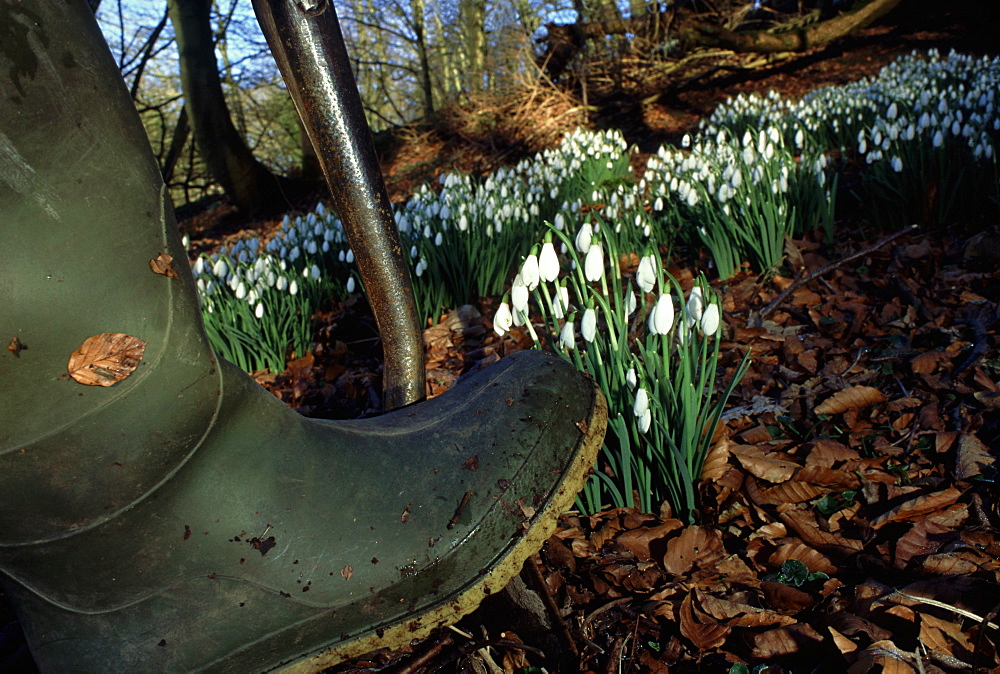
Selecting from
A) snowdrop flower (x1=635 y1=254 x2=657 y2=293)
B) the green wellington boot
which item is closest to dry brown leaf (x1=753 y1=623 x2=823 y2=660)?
the green wellington boot

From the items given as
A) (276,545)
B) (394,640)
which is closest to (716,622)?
(394,640)

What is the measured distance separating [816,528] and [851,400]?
550mm

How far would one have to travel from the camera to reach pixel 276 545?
93 cm

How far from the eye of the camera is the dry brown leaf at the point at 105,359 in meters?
0.76

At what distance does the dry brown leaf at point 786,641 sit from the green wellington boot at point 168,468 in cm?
41

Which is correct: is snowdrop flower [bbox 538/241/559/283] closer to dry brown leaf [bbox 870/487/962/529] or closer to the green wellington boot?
the green wellington boot

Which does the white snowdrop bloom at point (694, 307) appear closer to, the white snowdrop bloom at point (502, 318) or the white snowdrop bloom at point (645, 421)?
the white snowdrop bloom at point (645, 421)

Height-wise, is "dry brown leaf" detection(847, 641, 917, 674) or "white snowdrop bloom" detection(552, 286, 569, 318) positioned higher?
"white snowdrop bloom" detection(552, 286, 569, 318)

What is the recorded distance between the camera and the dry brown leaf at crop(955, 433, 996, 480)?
4.35 ft

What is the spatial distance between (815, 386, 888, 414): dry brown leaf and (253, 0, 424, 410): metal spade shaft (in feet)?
3.64

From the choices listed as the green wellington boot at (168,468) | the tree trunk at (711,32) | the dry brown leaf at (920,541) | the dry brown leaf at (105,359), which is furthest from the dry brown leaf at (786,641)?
the tree trunk at (711,32)

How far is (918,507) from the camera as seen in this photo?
1264 millimetres

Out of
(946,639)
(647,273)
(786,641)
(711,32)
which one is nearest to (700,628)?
(786,641)

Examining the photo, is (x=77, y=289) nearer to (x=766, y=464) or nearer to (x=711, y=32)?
(x=766, y=464)
